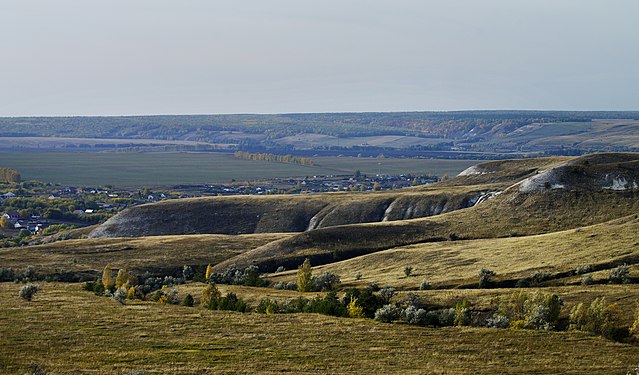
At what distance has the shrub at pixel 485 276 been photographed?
75.6 metres

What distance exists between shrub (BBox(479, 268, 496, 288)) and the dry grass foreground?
20.1m

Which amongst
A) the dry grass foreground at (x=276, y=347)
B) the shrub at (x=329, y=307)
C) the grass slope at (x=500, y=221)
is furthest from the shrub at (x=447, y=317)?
the grass slope at (x=500, y=221)

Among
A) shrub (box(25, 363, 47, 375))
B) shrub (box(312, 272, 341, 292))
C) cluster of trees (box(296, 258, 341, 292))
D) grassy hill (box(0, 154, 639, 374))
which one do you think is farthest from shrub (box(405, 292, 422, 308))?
shrub (box(25, 363, 47, 375))

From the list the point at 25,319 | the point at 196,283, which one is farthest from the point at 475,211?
the point at 25,319

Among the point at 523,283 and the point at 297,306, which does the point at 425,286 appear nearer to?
the point at 523,283

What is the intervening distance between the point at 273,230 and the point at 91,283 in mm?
72624

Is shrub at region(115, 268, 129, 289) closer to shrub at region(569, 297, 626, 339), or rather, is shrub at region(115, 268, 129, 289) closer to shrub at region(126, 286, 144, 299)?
shrub at region(126, 286, 144, 299)

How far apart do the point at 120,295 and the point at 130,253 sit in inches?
1708

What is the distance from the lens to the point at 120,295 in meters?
76.2

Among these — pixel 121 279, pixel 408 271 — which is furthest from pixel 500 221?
pixel 121 279

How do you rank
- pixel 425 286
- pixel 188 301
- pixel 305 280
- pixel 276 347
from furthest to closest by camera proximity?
pixel 305 280
pixel 425 286
pixel 188 301
pixel 276 347

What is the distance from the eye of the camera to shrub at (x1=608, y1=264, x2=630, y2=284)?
7025 centimetres

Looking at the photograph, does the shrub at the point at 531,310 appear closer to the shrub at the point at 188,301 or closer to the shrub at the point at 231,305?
the shrub at the point at 231,305

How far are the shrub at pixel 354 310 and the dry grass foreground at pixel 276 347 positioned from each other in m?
3.13
